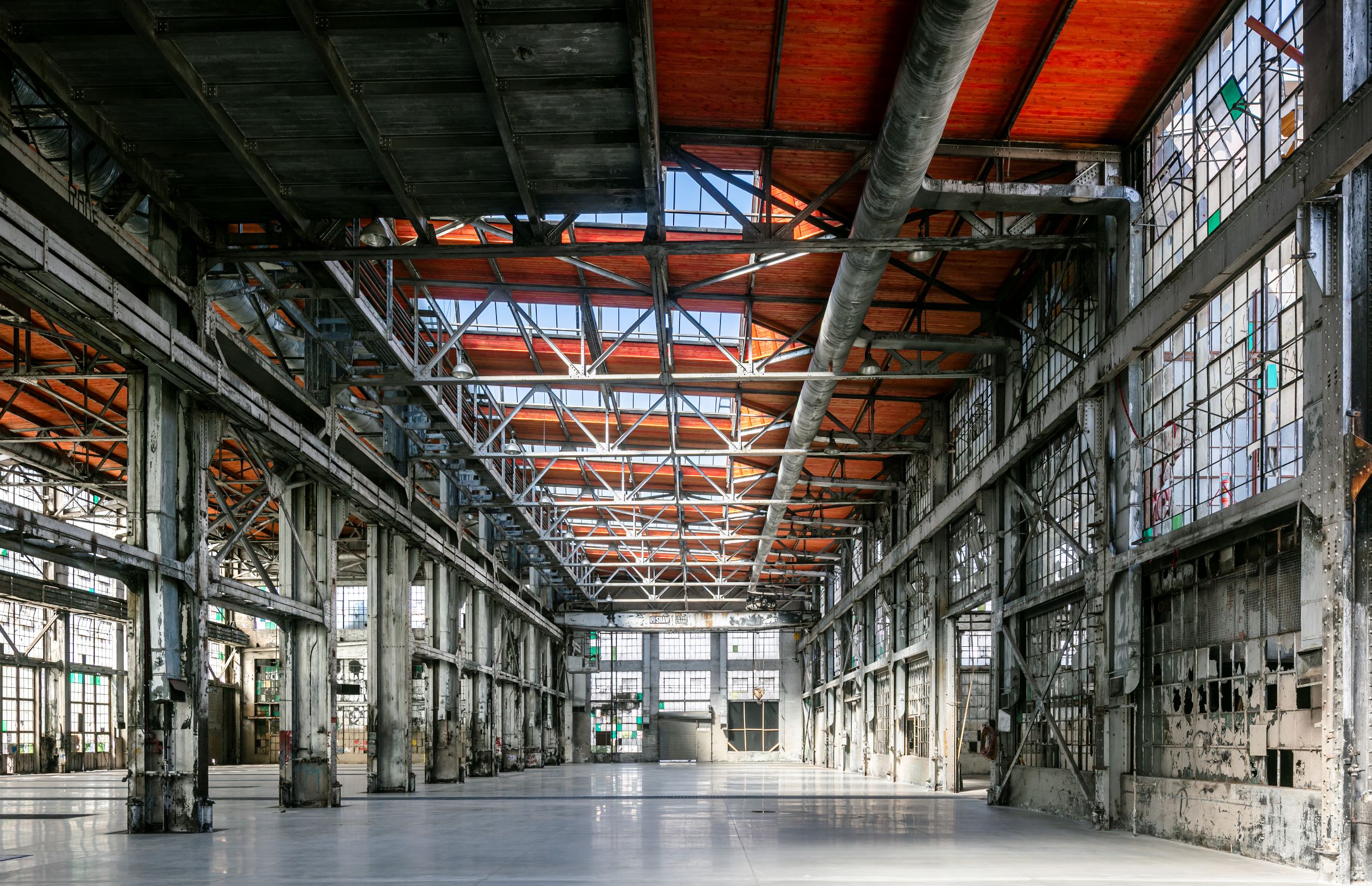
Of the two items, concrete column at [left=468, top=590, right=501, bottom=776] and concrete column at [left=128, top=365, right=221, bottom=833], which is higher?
concrete column at [left=128, top=365, right=221, bottom=833]

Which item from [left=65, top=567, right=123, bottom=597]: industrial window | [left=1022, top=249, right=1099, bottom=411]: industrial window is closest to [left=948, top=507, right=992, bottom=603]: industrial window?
[left=1022, top=249, right=1099, bottom=411]: industrial window

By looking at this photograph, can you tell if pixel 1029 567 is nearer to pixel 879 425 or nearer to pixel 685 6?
pixel 879 425

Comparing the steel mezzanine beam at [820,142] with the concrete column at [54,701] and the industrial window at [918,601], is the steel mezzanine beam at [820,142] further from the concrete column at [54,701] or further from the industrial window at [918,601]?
the concrete column at [54,701]

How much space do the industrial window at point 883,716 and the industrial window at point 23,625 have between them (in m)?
28.3

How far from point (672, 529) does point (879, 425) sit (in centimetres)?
1503

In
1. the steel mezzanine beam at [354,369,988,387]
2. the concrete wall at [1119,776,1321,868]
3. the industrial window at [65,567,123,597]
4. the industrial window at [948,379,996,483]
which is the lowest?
the concrete wall at [1119,776,1321,868]

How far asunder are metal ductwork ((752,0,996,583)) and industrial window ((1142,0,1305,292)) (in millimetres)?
3285

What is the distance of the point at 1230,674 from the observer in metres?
13.9

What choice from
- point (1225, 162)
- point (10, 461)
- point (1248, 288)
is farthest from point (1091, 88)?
point (10, 461)

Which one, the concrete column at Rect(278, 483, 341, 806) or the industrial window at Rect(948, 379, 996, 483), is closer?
the concrete column at Rect(278, 483, 341, 806)

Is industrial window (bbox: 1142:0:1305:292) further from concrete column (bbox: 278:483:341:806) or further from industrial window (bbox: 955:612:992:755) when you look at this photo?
industrial window (bbox: 955:612:992:755)

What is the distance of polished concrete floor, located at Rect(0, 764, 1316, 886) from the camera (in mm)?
10938

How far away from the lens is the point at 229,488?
38344mm

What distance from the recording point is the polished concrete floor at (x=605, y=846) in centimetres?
1094
